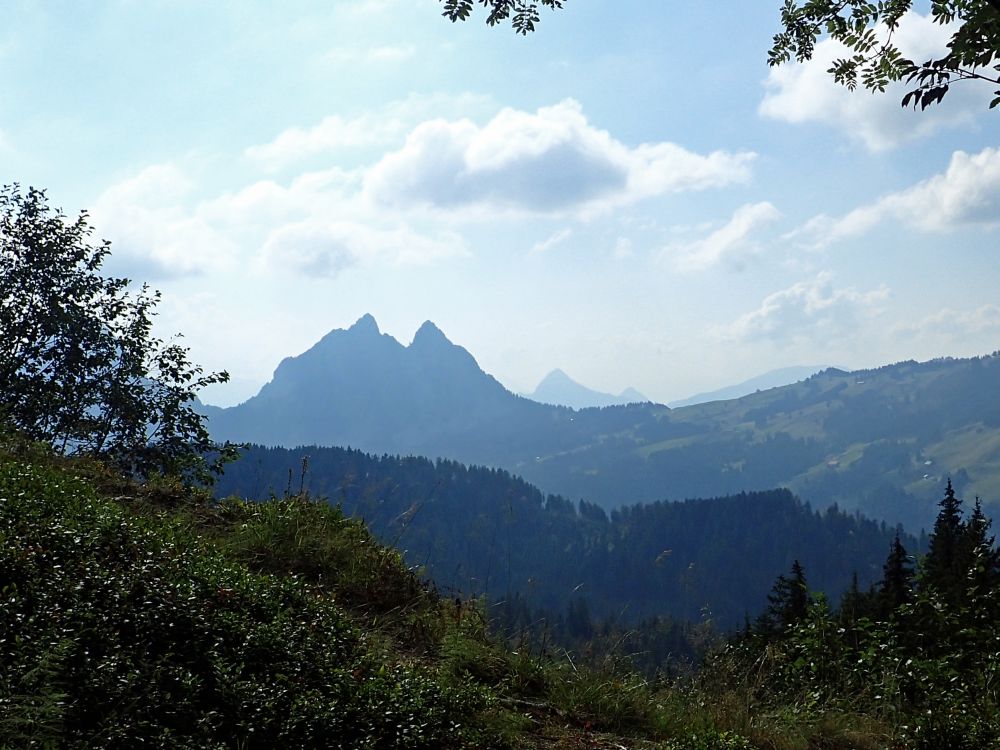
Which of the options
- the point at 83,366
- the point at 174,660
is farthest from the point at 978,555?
the point at 83,366

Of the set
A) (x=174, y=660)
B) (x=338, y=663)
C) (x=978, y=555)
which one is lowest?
(x=338, y=663)

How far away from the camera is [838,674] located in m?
7.91

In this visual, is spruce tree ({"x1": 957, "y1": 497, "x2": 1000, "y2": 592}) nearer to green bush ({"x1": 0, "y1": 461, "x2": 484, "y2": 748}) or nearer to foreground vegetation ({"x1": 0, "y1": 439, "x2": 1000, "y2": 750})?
foreground vegetation ({"x1": 0, "y1": 439, "x2": 1000, "y2": 750})

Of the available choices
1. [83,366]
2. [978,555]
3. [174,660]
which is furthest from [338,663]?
[83,366]

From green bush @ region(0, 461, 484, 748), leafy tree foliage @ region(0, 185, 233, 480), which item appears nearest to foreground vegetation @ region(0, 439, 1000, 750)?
green bush @ region(0, 461, 484, 748)

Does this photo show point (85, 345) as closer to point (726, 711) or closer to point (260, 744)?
point (260, 744)

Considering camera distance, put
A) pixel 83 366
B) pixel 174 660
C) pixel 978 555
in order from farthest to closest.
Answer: pixel 83 366, pixel 978 555, pixel 174 660

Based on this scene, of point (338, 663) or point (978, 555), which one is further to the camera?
point (978, 555)

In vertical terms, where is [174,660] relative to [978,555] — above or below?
above

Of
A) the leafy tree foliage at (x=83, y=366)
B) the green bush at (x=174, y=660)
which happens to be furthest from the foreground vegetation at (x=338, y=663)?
the leafy tree foliage at (x=83, y=366)

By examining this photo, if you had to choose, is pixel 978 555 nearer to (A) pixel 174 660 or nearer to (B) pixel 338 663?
(B) pixel 338 663

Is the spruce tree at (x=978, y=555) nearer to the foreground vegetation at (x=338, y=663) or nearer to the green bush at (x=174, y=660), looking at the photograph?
the foreground vegetation at (x=338, y=663)

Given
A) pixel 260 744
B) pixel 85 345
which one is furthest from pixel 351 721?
pixel 85 345

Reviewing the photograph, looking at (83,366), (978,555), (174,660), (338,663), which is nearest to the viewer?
(174,660)
